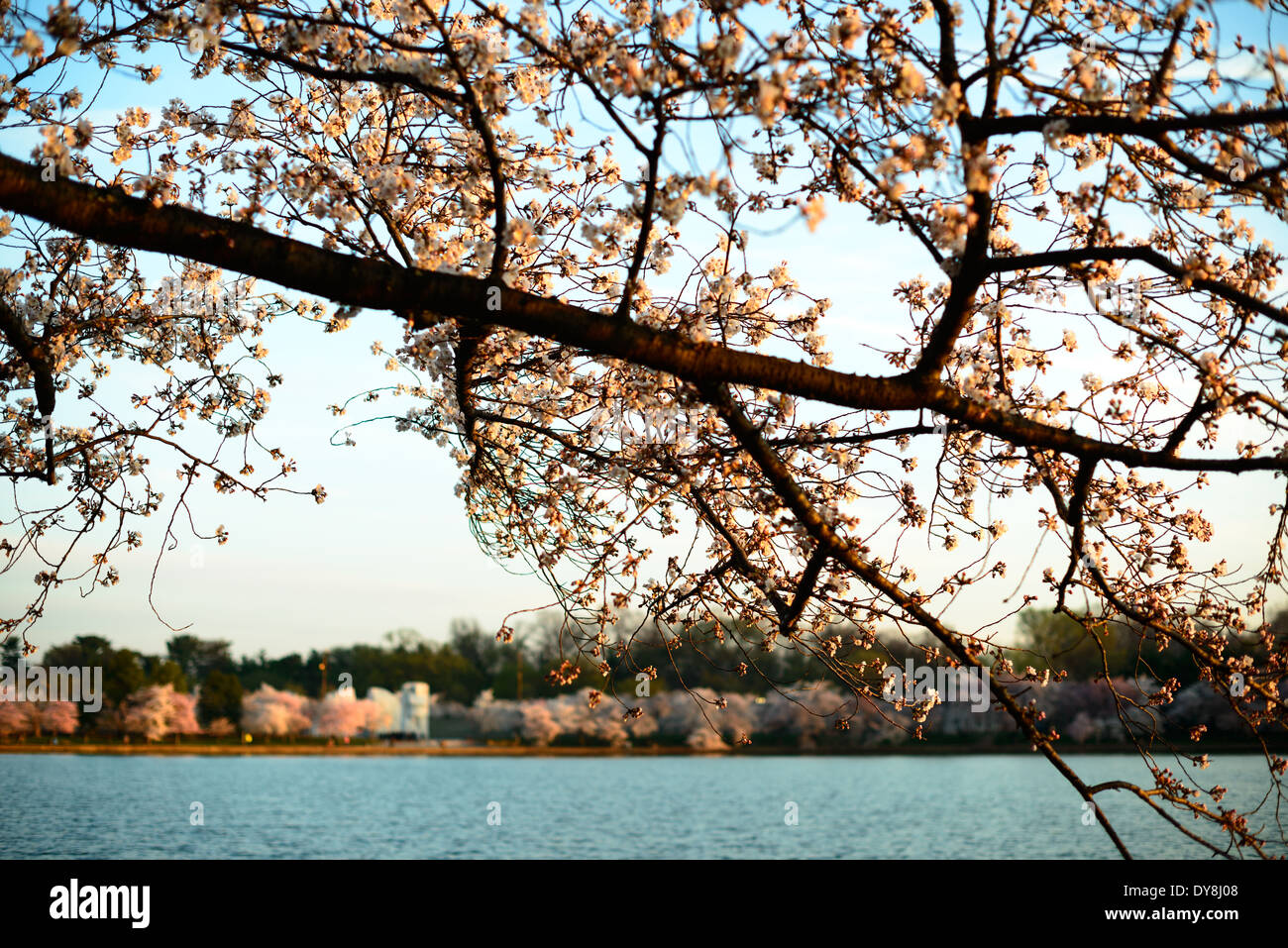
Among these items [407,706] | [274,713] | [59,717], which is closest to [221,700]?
[274,713]

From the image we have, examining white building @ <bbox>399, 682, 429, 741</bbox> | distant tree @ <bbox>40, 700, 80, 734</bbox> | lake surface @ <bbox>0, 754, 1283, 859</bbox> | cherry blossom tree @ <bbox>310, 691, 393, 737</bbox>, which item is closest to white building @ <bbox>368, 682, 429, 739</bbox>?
white building @ <bbox>399, 682, 429, 741</bbox>

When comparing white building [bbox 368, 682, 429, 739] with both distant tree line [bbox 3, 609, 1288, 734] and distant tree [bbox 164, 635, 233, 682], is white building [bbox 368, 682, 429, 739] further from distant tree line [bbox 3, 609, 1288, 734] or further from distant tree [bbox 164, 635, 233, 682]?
distant tree [bbox 164, 635, 233, 682]

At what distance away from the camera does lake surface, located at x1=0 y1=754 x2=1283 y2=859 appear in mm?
31359

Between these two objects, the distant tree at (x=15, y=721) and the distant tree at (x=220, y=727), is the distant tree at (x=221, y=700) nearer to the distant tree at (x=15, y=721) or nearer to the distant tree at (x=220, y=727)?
the distant tree at (x=220, y=727)

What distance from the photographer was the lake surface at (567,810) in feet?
103

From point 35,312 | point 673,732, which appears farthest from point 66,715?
point 35,312

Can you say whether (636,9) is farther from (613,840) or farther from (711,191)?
(613,840)

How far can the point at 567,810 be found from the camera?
1797 inches

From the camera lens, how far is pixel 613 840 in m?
35.2

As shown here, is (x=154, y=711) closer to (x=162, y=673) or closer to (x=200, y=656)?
(x=162, y=673)

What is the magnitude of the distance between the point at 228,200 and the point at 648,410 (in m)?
3.03

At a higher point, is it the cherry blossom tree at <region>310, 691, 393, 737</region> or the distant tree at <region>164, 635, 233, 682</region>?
the distant tree at <region>164, 635, 233, 682</region>

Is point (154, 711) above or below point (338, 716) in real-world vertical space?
above
